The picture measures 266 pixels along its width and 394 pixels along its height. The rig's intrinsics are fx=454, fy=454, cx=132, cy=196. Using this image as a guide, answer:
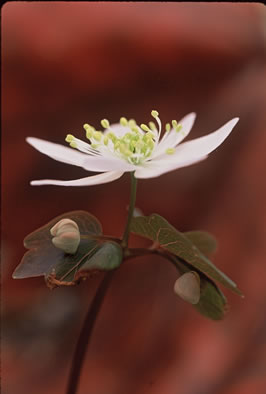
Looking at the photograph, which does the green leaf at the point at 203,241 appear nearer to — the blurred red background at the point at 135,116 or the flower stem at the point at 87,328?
the flower stem at the point at 87,328

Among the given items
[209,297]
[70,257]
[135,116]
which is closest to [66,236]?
[70,257]

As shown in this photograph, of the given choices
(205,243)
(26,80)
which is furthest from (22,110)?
(205,243)

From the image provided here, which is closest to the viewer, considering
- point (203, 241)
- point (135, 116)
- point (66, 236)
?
point (66, 236)

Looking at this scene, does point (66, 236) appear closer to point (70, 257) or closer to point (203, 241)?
point (70, 257)

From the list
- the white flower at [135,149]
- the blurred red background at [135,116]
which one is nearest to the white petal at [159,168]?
the white flower at [135,149]

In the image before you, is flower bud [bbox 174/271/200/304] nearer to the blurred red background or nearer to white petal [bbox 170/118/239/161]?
white petal [bbox 170/118/239/161]
